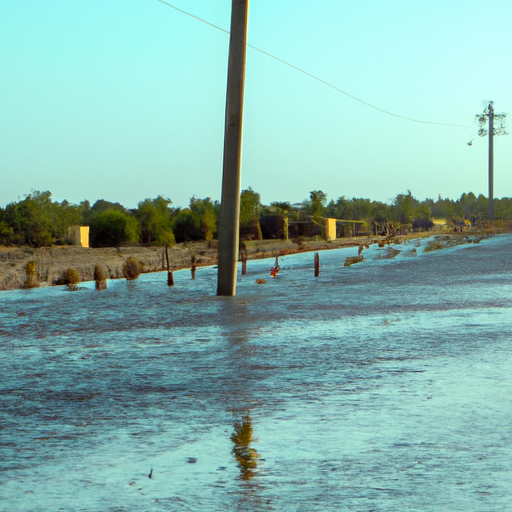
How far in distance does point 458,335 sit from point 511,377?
2198 millimetres

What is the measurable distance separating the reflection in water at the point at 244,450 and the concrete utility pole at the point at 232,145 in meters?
8.32

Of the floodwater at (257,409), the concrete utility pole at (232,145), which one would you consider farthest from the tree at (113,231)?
the floodwater at (257,409)

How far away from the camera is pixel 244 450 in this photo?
4.14 meters

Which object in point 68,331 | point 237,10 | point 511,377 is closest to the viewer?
point 511,377

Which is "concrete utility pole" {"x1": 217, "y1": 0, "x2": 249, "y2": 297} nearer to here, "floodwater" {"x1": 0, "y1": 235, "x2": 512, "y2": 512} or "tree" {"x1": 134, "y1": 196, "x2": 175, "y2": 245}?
"floodwater" {"x1": 0, "y1": 235, "x2": 512, "y2": 512}

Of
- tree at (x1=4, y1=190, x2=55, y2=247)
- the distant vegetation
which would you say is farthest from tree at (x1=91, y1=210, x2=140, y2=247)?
tree at (x1=4, y1=190, x2=55, y2=247)

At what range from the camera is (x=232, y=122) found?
1312 cm

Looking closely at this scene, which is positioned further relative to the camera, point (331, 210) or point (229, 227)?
point (331, 210)

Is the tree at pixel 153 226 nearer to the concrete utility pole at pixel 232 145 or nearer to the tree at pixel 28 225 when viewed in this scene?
the tree at pixel 28 225

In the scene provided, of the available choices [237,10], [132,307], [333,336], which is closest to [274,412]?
[333,336]

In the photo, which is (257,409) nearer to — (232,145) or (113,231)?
(232,145)

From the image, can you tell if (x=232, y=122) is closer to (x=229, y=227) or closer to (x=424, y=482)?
(x=229, y=227)

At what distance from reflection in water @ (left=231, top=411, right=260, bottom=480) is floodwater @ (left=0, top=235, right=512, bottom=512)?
1cm

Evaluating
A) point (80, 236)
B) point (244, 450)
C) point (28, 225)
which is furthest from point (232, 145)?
point (80, 236)
